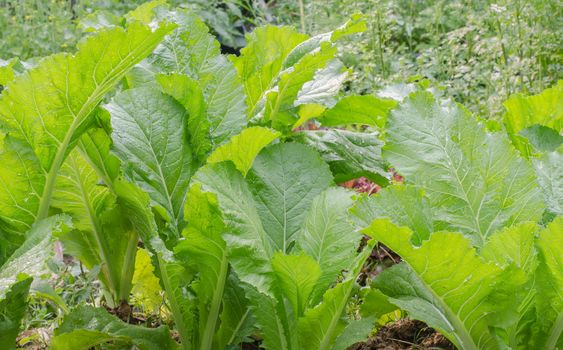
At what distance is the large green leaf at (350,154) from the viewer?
219 cm

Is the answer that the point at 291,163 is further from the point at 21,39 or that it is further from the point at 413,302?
the point at 21,39

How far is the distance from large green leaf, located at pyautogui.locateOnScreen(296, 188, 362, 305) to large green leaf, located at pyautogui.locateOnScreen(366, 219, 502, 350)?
136 mm

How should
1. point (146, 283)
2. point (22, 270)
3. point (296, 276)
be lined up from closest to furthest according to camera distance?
point (22, 270) < point (296, 276) < point (146, 283)

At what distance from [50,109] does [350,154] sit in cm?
86

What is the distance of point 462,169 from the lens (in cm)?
182

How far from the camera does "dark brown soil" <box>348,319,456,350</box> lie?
2.08 meters

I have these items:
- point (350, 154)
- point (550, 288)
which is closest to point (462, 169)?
point (550, 288)

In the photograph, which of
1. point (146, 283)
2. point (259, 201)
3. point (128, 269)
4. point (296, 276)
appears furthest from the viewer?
point (146, 283)

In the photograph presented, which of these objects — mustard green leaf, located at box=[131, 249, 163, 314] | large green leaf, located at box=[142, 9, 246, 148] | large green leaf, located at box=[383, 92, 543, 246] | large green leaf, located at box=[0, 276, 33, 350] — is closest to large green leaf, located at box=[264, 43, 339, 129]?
large green leaf, located at box=[142, 9, 246, 148]

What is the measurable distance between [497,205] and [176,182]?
0.79 meters

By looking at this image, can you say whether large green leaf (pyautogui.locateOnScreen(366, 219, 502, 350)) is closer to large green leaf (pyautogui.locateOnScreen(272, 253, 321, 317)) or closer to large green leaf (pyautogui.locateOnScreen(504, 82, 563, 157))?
large green leaf (pyautogui.locateOnScreen(272, 253, 321, 317))

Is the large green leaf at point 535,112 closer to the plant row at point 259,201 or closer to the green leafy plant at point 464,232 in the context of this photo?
the plant row at point 259,201

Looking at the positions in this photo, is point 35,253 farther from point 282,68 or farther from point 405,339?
point 405,339

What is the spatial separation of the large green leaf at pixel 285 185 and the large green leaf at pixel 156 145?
0.20 m
